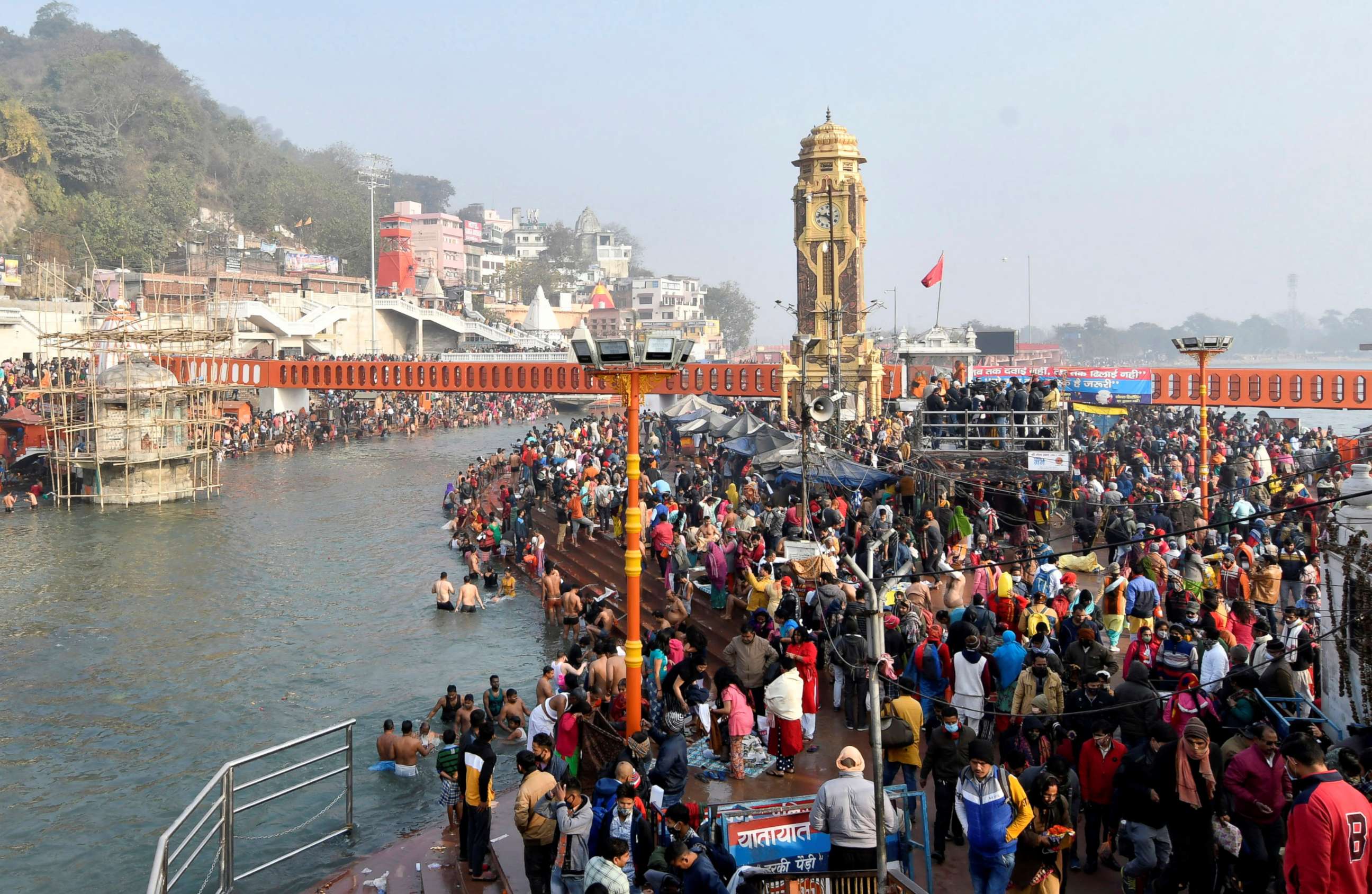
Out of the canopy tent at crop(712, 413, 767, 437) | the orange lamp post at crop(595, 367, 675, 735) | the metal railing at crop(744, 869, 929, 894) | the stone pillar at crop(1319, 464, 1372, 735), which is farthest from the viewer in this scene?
the canopy tent at crop(712, 413, 767, 437)

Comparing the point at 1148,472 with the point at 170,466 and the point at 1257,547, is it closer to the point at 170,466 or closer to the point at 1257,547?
the point at 1257,547

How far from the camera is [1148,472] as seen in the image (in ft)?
73.7

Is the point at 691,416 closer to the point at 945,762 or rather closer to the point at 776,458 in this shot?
the point at 776,458

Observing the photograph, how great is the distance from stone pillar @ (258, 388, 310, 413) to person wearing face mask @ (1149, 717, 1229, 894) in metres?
46.4

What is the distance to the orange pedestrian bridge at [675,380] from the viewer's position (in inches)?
1356

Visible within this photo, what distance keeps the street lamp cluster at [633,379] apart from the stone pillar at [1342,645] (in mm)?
4863

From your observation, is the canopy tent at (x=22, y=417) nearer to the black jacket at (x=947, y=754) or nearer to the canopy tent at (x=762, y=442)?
the canopy tent at (x=762, y=442)

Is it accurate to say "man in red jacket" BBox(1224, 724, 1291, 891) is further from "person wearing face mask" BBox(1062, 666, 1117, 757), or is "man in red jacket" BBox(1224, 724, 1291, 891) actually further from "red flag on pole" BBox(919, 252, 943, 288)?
"red flag on pole" BBox(919, 252, 943, 288)

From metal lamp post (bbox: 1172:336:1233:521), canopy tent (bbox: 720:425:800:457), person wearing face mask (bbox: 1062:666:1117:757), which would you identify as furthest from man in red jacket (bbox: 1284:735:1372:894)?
canopy tent (bbox: 720:425:800:457)

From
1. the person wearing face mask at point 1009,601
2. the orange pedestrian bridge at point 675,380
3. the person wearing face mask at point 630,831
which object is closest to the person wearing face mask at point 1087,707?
the person wearing face mask at point 1009,601

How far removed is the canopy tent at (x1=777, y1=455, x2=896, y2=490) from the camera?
59.8ft

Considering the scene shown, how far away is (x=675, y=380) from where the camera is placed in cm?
4166

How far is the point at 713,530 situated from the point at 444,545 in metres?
13.2

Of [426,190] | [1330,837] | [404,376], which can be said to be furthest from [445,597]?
[426,190]
